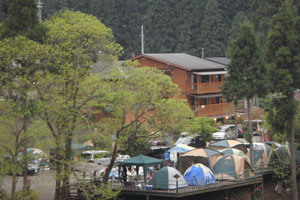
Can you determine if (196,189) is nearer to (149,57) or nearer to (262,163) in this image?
(262,163)

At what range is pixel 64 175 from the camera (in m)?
22.8

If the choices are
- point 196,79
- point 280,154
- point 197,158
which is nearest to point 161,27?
point 196,79

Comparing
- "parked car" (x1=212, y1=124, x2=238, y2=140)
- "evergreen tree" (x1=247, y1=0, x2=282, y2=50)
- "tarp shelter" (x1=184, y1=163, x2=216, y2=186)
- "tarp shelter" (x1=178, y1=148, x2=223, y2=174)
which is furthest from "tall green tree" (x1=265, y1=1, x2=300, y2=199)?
"evergreen tree" (x1=247, y1=0, x2=282, y2=50)

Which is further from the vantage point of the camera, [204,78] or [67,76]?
[204,78]

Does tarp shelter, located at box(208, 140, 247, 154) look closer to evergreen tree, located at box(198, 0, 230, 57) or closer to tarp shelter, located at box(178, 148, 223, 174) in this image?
tarp shelter, located at box(178, 148, 223, 174)

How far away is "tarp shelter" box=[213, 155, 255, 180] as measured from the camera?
28.1 metres

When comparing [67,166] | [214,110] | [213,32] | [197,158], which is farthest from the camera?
[213,32]

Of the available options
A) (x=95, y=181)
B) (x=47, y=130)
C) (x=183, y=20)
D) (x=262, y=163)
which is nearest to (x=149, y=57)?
(x=262, y=163)

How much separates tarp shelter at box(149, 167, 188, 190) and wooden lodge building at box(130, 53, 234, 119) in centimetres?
2216

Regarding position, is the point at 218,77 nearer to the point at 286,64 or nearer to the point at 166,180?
the point at 286,64

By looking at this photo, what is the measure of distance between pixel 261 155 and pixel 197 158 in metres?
6.08

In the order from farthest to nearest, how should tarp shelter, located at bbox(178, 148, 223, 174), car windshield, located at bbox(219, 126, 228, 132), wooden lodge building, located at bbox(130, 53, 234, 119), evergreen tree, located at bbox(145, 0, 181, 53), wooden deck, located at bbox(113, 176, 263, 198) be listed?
evergreen tree, located at bbox(145, 0, 181, 53), wooden lodge building, located at bbox(130, 53, 234, 119), car windshield, located at bbox(219, 126, 228, 132), tarp shelter, located at bbox(178, 148, 223, 174), wooden deck, located at bbox(113, 176, 263, 198)

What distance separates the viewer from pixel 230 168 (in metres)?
28.3

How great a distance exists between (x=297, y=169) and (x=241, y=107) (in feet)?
86.2
